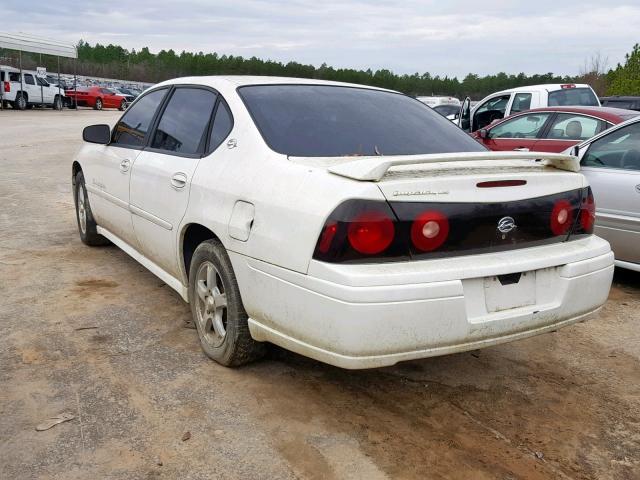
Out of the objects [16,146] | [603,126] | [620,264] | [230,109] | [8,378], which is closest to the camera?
[8,378]

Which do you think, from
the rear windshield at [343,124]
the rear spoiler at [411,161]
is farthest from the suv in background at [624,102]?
the rear spoiler at [411,161]

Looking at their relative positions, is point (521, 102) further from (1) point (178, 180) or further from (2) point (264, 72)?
(2) point (264, 72)

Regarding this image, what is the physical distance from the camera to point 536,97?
36.7 ft

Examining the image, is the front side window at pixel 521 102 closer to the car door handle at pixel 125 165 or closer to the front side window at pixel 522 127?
the front side window at pixel 522 127

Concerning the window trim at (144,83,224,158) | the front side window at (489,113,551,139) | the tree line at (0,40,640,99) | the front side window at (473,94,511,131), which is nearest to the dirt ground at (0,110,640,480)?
the window trim at (144,83,224,158)

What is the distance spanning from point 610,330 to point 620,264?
3.28 ft

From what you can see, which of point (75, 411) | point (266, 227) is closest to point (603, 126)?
point (266, 227)

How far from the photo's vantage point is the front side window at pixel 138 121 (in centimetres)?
446

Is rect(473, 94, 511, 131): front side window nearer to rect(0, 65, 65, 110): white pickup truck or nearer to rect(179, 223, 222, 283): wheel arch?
rect(179, 223, 222, 283): wheel arch

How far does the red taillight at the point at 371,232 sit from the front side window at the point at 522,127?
234 inches

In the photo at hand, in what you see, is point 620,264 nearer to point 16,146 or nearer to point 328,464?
point 328,464

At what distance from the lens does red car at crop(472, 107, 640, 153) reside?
730cm

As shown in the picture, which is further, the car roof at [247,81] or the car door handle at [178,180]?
the car roof at [247,81]

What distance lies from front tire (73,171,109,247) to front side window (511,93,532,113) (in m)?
8.21
